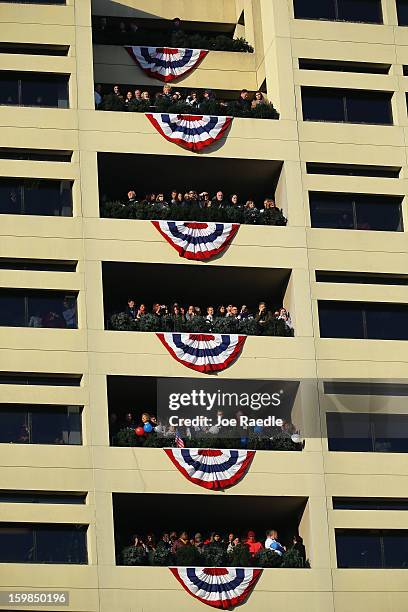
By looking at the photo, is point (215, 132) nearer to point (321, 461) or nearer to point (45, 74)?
point (45, 74)

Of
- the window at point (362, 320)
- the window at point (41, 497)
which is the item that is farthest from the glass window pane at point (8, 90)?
the window at point (41, 497)

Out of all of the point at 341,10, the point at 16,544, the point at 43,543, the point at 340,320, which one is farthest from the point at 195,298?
the point at 16,544

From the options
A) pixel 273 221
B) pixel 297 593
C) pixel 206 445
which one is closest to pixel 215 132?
pixel 273 221

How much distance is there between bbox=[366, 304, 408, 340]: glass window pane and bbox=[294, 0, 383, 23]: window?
12.4 meters

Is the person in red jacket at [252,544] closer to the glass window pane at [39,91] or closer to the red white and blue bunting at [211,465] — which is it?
the red white and blue bunting at [211,465]

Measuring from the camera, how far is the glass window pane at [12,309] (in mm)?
61031

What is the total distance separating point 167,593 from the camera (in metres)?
57.6

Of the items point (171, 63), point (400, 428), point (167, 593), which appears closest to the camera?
point (167, 593)

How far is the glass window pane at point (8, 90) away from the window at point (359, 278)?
532 inches

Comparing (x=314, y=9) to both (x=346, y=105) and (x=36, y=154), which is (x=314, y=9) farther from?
(x=36, y=154)

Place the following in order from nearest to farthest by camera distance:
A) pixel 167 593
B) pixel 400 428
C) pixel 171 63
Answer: pixel 167 593, pixel 400 428, pixel 171 63

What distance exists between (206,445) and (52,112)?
14.2m

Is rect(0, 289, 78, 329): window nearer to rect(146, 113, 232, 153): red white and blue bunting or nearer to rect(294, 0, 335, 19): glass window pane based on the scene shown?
rect(146, 113, 232, 153): red white and blue bunting

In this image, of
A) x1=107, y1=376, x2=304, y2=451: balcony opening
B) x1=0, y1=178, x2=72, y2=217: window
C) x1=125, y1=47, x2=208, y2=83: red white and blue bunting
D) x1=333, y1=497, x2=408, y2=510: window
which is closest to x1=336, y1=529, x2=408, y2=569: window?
x1=333, y1=497, x2=408, y2=510: window
